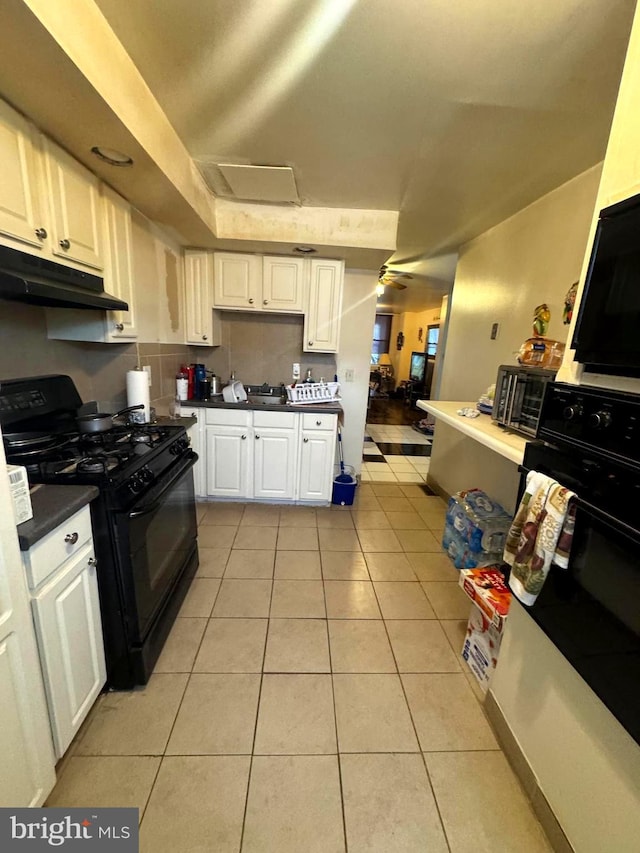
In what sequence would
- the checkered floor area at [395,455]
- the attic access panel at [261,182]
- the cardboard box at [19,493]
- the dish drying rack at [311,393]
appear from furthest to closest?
the checkered floor area at [395,455], the dish drying rack at [311,393], the attic access panel at [261,182], the cardboard box at [19,493]

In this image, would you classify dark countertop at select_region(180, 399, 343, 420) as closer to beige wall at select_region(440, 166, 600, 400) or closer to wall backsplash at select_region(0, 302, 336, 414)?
wall backsplash at select_region(0, 302, 336, 414)

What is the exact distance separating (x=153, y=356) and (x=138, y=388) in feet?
1.45

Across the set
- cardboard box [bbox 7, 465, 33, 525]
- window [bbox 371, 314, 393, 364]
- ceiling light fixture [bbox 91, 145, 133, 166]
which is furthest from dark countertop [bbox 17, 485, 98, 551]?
window [bbox 371, 314, 393, 364]

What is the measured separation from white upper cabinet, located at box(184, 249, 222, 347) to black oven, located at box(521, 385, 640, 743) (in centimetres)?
265

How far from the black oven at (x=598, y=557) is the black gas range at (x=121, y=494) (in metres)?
1.39

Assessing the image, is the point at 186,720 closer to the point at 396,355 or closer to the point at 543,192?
the point at 543,192

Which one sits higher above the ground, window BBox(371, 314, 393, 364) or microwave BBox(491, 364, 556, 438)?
window BBox(371, 314, 393, 364)

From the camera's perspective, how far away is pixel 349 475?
320 cm

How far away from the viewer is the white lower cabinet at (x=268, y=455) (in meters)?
2.81

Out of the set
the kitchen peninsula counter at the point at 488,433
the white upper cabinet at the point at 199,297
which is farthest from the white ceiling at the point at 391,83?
the kitchen peninsula counter at the point at 488,433

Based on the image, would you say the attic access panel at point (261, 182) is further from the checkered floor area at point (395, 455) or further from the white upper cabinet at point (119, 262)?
the checkered floor area at point (395, 455)

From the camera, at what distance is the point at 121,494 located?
1.21 m

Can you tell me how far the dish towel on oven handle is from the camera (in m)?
0.89

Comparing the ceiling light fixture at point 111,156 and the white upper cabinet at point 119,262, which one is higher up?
the ceiling light fixture at point 111,156
